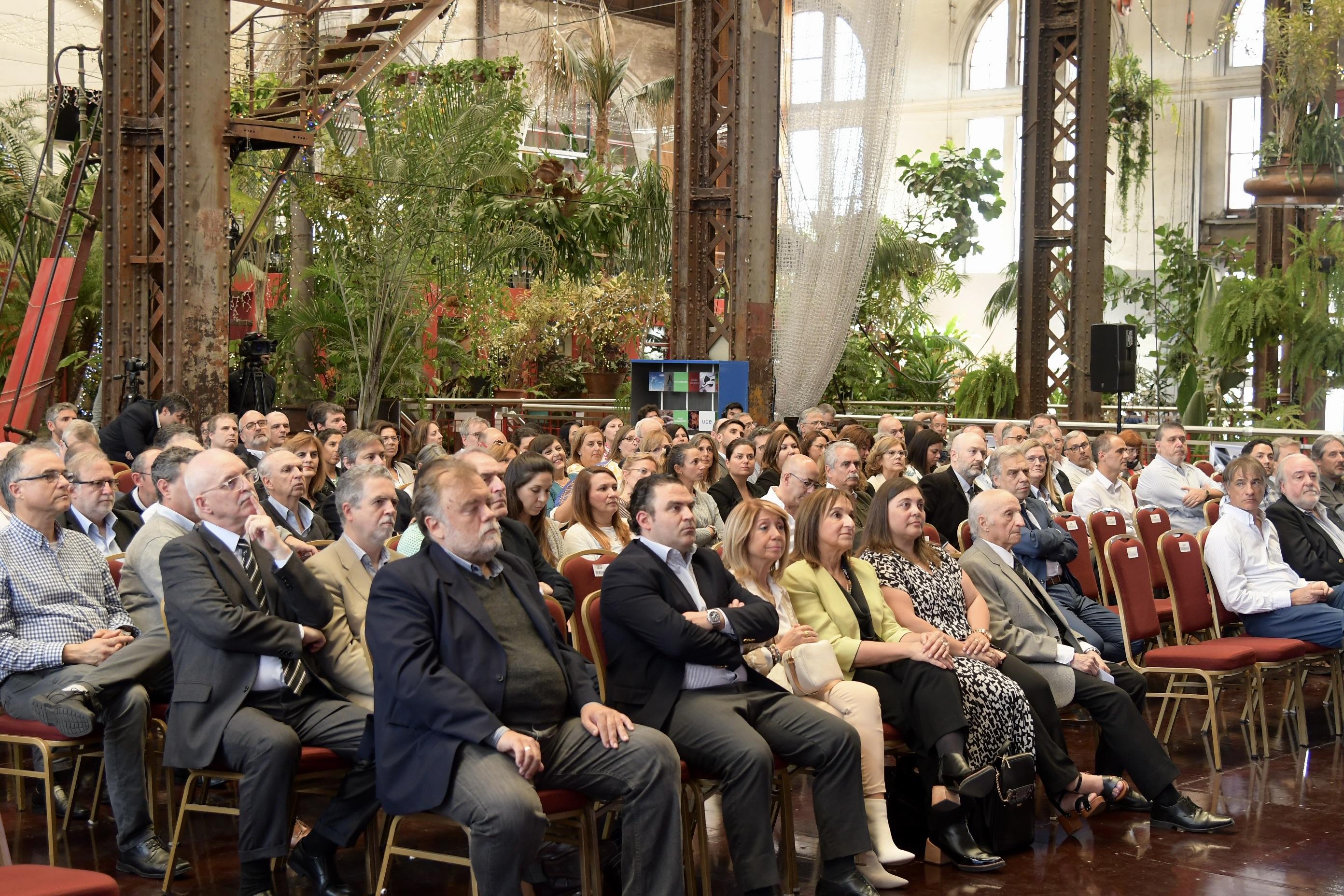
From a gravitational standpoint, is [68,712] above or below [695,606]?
below

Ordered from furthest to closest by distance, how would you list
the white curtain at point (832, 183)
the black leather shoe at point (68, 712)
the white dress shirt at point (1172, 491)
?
the white curtain at point (832, 183), the white dress shirt at point (1172, 491), the black leather shoe at point (68, 712)

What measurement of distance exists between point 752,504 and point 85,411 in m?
12.1

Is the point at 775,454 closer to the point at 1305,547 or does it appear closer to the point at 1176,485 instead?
the point at 1176,485

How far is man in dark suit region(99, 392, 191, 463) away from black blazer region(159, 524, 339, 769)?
4.92 m

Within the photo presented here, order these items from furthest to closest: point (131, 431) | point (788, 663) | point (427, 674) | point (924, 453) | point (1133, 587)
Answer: point (131, 431) → point (924, 453) → point (1133, 587) → point (788, 663) → point (427, 674)

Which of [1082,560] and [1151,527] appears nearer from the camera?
[1151,527]

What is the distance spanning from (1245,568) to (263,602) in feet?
14.5

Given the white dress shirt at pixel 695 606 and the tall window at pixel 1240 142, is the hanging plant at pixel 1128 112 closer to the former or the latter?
the tall window at pixel 1240 142

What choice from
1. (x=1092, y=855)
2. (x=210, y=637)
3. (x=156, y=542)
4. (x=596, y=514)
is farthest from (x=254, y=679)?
(x=1092, y=855)

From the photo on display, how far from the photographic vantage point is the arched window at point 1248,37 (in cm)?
2255

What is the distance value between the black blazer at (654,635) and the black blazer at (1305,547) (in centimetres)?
353

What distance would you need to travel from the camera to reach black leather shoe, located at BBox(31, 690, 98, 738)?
4.16 metres

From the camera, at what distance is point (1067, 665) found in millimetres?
5160

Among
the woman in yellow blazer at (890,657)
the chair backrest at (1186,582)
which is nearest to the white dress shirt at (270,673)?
the woman in yellow blazer at (890,657)
